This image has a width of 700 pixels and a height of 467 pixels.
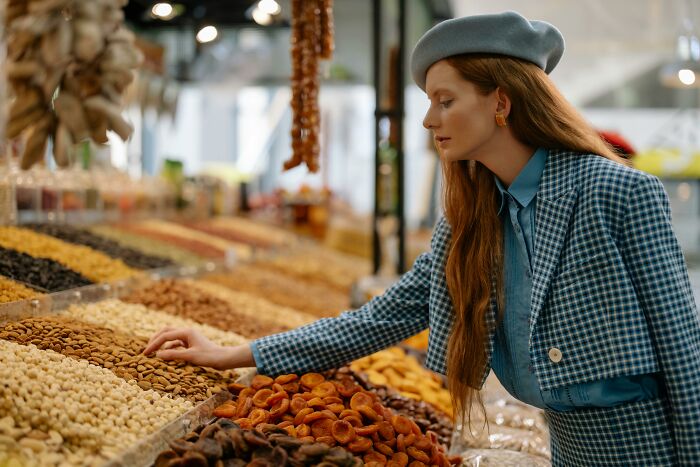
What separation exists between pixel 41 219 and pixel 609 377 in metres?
3.05

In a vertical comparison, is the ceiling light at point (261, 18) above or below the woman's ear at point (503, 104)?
above

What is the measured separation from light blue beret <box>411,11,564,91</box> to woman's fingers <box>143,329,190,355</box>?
985mm

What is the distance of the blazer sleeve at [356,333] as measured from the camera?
1.93 meters

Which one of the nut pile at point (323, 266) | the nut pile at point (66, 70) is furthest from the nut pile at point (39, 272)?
the nut pile at point (323, 266)

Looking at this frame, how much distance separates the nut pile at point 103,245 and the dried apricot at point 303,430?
174 cm

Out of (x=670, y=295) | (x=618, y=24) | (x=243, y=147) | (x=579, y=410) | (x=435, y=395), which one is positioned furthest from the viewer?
(x=243, y=147)

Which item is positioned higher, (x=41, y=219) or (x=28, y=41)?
(x=28, y=41)

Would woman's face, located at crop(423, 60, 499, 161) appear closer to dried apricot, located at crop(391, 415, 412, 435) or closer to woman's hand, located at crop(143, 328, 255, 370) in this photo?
dried apricot, located at crop(391, 415, 412, 435)

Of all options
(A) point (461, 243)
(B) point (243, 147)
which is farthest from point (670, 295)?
(B) point (243, 147)

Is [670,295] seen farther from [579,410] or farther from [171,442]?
[171,442]

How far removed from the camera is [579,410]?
157 cm

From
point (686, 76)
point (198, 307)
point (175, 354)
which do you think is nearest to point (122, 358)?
point (175, 354)

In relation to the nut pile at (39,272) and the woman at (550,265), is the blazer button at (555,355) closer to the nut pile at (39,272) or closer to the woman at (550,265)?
the woman at (550,265)

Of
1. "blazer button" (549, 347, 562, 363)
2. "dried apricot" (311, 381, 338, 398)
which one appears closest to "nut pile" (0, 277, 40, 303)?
"dried apricot" (311, 381, 338, 398)
